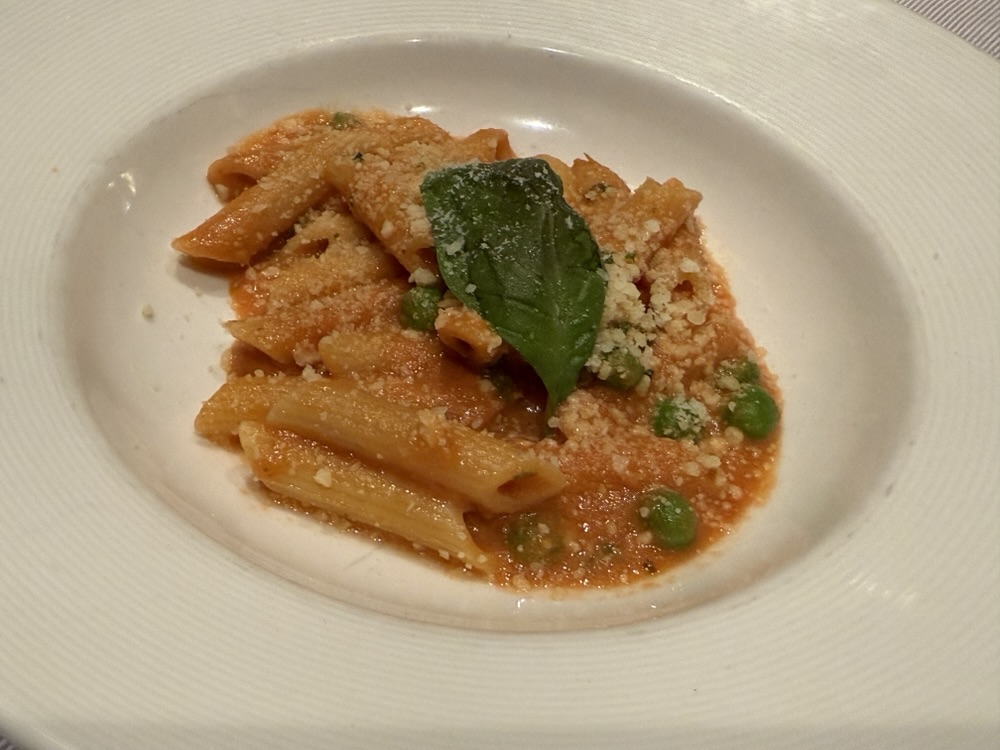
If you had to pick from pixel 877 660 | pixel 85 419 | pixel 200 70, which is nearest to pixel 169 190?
pixel 200 70

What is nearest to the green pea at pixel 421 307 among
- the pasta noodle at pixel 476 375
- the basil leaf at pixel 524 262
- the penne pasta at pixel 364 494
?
the pasta noodle at pixel 476 375

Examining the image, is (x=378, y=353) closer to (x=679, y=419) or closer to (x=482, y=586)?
(x=482, y=586)

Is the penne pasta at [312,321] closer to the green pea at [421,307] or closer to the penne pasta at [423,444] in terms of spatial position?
the green pea at [421,307]

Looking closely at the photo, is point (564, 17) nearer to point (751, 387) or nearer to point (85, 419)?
point (751, 387)

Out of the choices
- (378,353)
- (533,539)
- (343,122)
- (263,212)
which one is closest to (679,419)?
(533,539)

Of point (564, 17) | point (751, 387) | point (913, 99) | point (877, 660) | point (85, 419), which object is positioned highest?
point (913, 99)
